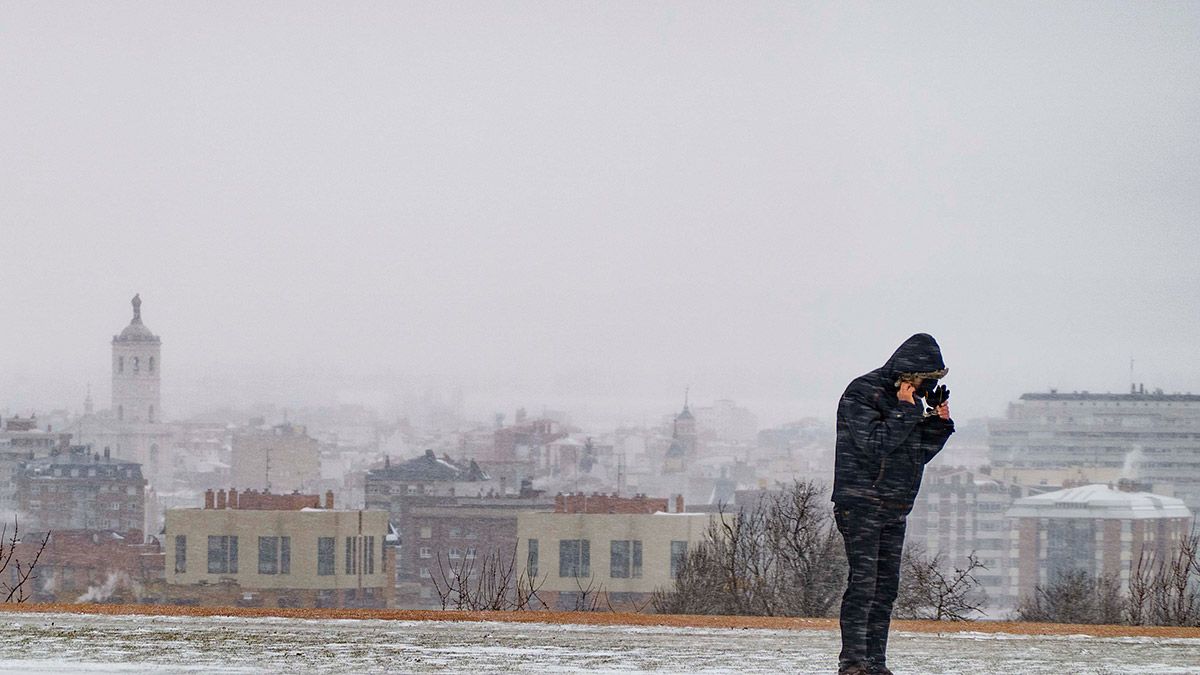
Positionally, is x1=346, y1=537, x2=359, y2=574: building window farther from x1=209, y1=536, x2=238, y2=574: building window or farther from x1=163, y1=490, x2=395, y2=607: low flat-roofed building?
x1=209, y1=536, x2=238, y2=574: building window

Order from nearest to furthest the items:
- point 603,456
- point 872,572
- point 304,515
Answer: point 872,572 < point 304,515 < point 603,456

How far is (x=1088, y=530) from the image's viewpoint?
108125 millimetres

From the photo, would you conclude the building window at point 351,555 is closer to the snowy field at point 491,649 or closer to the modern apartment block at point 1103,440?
the snowy field at point 491,649

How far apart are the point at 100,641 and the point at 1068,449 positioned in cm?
17194

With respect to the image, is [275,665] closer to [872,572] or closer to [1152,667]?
[872,572]

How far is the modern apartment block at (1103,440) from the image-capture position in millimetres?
159875

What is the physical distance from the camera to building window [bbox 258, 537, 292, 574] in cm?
6159

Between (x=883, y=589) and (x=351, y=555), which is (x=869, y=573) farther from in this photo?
(x=351, y=555)

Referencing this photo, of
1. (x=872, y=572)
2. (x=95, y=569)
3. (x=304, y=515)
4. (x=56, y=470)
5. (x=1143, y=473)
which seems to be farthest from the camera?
(x=1143, y=473)

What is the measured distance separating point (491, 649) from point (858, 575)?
150 cm

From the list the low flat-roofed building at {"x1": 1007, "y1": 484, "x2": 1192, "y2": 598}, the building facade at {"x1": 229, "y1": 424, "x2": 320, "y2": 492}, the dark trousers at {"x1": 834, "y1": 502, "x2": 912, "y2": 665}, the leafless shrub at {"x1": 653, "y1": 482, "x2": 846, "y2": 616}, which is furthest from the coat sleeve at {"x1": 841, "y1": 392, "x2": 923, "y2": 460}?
the building facade at {"x1": 229, "y1": 424, "x2": 320, "y2": 492}

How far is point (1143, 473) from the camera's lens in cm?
16275

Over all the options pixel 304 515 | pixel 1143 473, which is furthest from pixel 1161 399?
pixel 304 515

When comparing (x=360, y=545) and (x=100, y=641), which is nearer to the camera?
(x=100, y=641)
